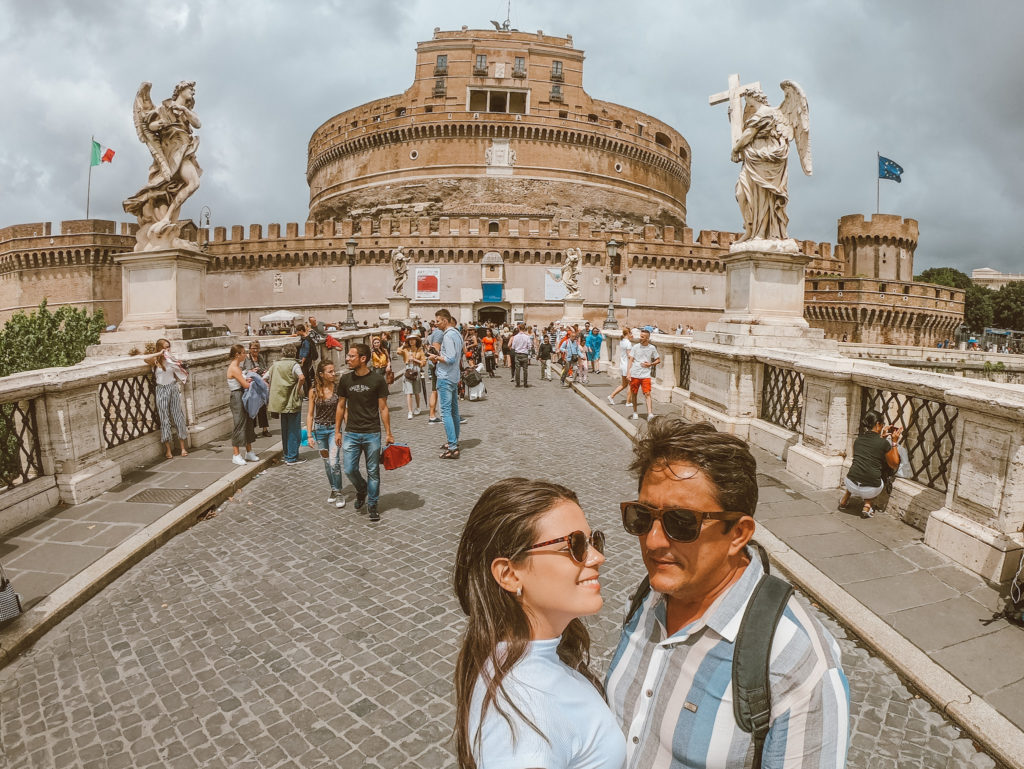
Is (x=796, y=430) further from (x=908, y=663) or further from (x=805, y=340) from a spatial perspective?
(x=908, y=663)

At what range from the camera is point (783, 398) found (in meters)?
6.36

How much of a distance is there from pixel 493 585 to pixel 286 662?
2.11 metres

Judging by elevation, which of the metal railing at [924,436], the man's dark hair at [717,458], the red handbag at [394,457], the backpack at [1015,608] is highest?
the man's dark hair at [717,458]

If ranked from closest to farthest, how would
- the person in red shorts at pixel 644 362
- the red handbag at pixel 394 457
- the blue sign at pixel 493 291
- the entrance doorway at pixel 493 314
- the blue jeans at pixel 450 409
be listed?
1. the red handbag at pixel 394 457
2. the blue jeans at pixel 450 409
3. the person in red shorts at pixel 644 362
4. the blue sign at pixel 493 291
5. the entrance doorway at pixel 493 314

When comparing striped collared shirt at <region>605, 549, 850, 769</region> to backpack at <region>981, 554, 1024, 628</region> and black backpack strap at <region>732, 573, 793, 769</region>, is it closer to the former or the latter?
black backpack strap at <region>732, 573, 793, 769</region>

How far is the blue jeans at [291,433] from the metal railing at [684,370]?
235 inches

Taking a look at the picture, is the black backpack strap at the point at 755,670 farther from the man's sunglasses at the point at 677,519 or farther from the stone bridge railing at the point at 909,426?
the stone bridge railing at the point at 909,426

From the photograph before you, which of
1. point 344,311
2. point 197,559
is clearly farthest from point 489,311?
point 197,559

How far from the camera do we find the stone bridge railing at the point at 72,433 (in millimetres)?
4426

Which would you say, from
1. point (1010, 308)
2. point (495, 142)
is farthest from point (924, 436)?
point (1010, 308)

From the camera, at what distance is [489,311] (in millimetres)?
36188

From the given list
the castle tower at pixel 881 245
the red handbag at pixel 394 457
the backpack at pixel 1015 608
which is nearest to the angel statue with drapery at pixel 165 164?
the red handbag at pixel 394 457

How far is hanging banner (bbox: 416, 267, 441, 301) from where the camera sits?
116ft

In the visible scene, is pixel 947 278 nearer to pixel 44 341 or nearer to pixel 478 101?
pixel 478 101
